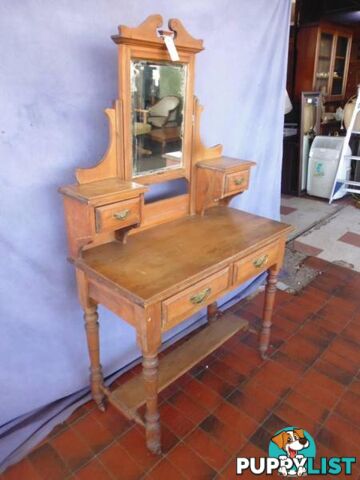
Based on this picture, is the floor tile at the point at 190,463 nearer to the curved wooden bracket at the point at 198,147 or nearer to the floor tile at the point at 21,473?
the floor tile at the point at 21,473

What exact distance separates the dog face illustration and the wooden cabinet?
15.2 feet

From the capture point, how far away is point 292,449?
157cm

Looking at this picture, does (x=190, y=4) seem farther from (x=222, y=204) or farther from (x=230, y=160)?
(x=222, y=204)

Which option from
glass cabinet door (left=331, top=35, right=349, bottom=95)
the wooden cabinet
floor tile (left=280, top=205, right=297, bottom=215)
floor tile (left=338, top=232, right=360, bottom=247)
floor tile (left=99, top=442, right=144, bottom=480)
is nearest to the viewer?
floor tile (left=99, top=442, right=144, bottom=480)

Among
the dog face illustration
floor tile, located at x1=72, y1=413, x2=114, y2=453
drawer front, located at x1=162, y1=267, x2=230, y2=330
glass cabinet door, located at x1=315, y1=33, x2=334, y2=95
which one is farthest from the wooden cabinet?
floor tile, located at x1=72, y1=413, x2=114, y2=453

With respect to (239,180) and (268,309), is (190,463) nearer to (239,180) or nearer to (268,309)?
A: (268,309)

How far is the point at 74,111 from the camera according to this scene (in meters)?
1.41

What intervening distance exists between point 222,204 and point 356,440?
1.25 meters

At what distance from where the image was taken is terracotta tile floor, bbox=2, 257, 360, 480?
1.49m

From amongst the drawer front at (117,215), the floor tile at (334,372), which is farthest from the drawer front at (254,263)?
the floor tile at (334,372)

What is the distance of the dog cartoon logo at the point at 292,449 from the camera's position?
1.49 meters

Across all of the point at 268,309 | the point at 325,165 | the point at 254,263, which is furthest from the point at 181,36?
the point at 325,165

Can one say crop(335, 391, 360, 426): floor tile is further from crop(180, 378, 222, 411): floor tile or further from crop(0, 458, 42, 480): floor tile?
crop(0, 458, 42, 480): floor tile

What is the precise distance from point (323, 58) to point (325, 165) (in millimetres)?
1628
